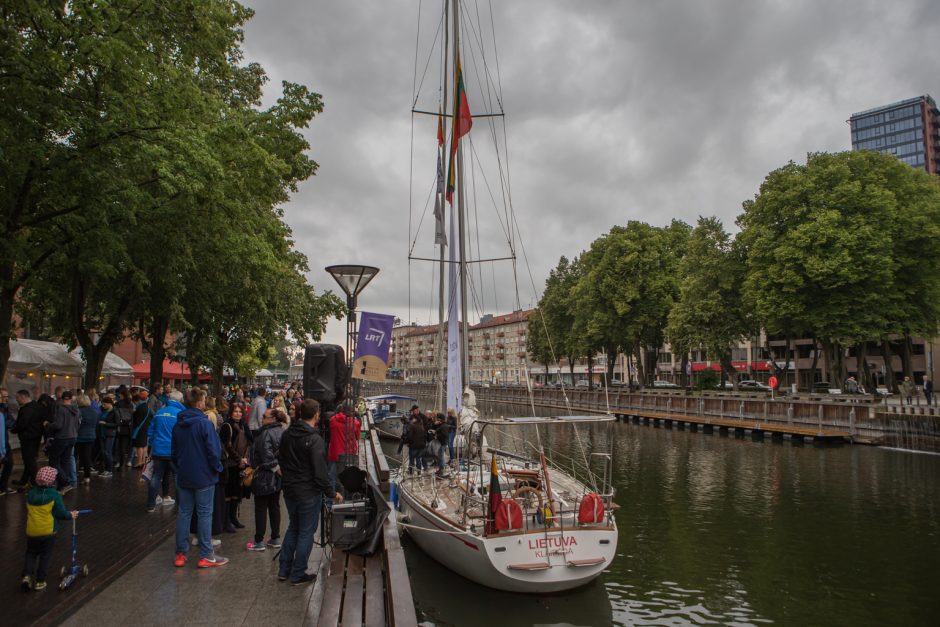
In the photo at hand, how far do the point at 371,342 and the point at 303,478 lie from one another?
5.99 metres

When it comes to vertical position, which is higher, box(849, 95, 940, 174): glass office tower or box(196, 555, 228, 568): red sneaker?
box(849, 95, 940, 174): glass office tower

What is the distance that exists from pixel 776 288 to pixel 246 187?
1392 inches

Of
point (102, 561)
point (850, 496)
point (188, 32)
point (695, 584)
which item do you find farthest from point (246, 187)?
point (850, 496)

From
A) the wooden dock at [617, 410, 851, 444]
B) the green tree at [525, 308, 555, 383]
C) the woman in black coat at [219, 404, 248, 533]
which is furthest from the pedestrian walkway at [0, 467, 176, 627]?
the green tree at [525, 308, 555, 383]

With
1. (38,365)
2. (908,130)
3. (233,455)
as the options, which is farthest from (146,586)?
(908,130)

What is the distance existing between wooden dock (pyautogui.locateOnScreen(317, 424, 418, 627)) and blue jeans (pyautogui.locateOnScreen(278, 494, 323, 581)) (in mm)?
421

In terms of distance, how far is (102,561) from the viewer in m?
7.85

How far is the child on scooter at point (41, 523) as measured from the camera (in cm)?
657

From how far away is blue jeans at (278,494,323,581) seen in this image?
280 inches

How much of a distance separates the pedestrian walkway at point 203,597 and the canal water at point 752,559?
428 cm

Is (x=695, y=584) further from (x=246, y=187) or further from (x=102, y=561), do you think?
(x=246, y=187)

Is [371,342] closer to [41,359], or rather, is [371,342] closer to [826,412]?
[41,359]

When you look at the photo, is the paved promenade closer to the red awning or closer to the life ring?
the life ring

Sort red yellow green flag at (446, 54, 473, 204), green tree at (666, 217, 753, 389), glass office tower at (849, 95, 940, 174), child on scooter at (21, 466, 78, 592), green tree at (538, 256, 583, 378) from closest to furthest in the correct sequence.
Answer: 1. child on scooter at (21, 466, 78, 592)
2. red yellow green flag at (446, 54, 473, 204)
3. green tree at (666, 217, 753, 389)
4. green tree at (538, 256, 583, 378)
5. glass office tower at (849, 95, 940, 174)
